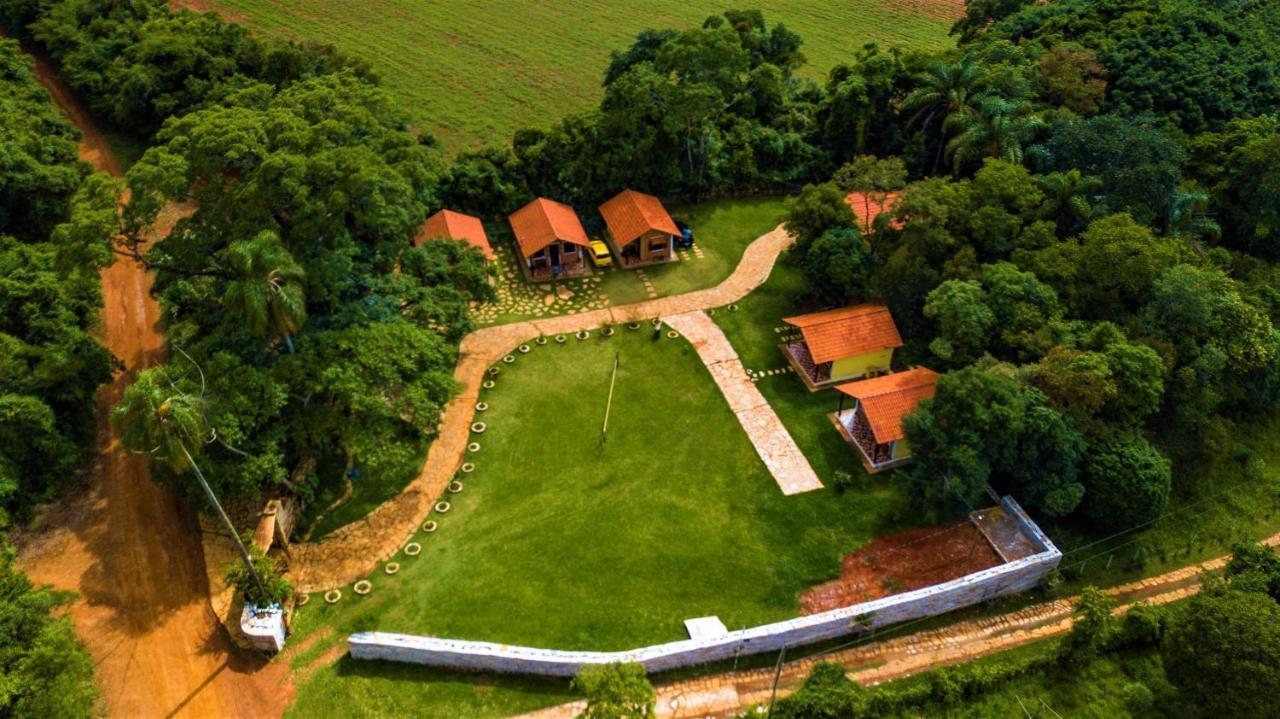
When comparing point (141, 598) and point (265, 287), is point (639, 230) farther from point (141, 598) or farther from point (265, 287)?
point (141, 598)

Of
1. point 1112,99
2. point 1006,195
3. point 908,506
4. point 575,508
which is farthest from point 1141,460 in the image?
point 1112,99

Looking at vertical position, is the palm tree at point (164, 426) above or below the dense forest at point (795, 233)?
below

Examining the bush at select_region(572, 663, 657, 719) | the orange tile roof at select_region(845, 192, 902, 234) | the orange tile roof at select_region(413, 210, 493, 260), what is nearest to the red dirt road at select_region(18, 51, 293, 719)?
the bush at select_region(572, 663, 657, 719)

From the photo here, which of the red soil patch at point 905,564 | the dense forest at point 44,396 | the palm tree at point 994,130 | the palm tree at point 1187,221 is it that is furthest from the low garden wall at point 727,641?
the palm tree at point 994,130

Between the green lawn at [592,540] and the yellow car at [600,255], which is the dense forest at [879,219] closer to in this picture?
the green lawn at [592,540]

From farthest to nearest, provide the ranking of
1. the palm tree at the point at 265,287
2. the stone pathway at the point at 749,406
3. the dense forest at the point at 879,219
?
the stone pathway at the point at 749,406
the dense forest at the point at 879,219
the palm tree at the point at 265,287

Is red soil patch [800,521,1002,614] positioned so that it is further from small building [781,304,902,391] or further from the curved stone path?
the curved stone path

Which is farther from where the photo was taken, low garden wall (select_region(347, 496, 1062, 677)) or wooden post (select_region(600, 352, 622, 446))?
wooden post (select_region(600, 352, 622, 446))

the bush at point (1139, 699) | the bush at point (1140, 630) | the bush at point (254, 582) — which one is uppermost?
the bush at point (1140, 630)
